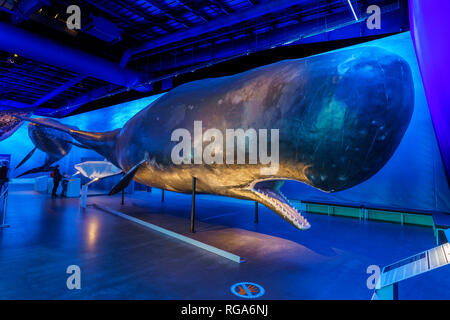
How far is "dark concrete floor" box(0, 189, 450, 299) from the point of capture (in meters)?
3.40

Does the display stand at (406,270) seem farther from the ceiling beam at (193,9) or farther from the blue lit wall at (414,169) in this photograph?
the ceiling beam at (193,9)

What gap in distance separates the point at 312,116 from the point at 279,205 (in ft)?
5.50

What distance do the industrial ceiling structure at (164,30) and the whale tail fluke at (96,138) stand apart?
69cm

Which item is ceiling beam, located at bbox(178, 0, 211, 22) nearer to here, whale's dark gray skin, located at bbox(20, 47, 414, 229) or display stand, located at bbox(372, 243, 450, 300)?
whale's dark gray skin, located at bbox(20, 47, 414, 229)

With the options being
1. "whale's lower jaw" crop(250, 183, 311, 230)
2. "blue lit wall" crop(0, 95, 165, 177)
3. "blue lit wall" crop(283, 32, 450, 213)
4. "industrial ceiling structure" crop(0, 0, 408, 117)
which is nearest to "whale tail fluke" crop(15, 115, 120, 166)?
"industrial ceiling structure" crop(0, 0, 408, 117)

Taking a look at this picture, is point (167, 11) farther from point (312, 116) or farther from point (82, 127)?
point (82, 127)

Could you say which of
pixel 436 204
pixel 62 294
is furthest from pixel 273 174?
pixel 436 204

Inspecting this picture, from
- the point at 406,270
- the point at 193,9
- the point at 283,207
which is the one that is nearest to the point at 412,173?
the point at 283,207

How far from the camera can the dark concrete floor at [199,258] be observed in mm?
3404

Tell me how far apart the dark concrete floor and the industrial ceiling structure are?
5.63m

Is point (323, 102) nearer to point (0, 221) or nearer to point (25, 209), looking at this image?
point (0, 221)

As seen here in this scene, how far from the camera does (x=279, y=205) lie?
4.37 meters

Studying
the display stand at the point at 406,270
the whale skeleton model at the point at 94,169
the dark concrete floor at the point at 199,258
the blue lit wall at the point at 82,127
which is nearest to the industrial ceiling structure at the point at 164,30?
the whale skeleton model at the point at 94,169
